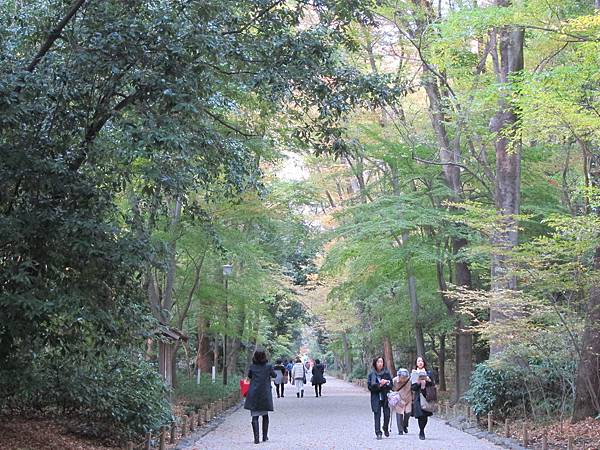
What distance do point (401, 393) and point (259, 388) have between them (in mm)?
3302

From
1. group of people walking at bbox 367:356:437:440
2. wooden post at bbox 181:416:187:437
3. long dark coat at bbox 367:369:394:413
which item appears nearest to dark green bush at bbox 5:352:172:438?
wooden post at bbox 181:416:187:437

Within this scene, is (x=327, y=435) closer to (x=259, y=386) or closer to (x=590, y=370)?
(x=259, y=386)

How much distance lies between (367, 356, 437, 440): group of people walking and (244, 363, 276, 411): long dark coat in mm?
2032

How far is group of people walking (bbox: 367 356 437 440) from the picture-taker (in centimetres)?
1290

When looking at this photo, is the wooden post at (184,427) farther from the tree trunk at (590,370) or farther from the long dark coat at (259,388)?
the tree trunk at (590,370)

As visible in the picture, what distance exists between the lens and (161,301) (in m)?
20.4

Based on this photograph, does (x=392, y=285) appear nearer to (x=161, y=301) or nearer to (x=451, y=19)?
(x=161, y=301)

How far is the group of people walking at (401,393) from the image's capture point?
1290cm

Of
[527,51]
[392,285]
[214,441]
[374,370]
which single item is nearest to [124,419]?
[214,441]

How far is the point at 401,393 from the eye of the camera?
13.7 meters

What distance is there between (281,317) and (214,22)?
3694cm

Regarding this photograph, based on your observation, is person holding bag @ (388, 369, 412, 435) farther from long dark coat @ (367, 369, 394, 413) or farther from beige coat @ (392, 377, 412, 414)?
long dark coat @ (367, 369, 394, 413)

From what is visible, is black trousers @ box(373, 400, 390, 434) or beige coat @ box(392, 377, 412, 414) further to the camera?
beige coat @ box(392, 377, 412, 414)

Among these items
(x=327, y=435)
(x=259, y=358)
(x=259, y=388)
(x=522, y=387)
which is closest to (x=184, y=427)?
(x=327, y=435)
